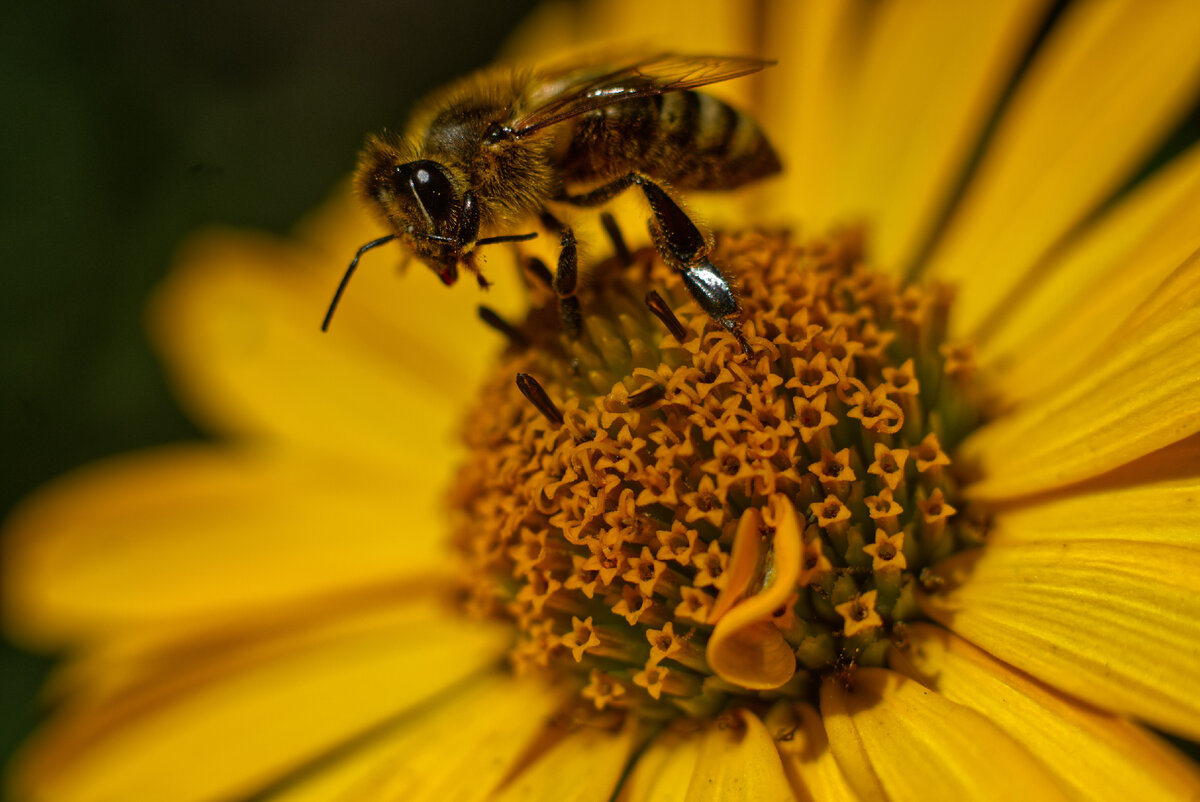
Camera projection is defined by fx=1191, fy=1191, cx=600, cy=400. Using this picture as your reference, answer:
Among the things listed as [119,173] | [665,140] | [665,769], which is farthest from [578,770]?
[119,173]

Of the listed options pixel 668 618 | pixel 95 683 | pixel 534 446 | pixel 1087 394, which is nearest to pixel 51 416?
pixel 95 683

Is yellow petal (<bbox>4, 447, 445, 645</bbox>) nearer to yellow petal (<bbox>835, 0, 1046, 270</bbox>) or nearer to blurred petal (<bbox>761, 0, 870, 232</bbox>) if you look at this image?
blurred petal (<bbox>761, 0, 870, 232</bbox>)

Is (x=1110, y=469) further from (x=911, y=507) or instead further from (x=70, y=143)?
(x=70, y=143)

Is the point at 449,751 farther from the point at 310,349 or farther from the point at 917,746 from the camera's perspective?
the point at 310,349

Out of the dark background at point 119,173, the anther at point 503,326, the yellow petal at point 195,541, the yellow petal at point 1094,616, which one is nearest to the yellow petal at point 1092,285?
the yellow petal at point 1094,616

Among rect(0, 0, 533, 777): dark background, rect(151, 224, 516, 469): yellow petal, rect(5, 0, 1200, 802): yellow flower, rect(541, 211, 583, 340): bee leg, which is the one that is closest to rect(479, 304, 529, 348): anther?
rect(5, 0, 1200, 802): yellow flower

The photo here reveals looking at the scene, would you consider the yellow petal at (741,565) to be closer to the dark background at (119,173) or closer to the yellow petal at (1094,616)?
the yellow petal at (1094,616)
